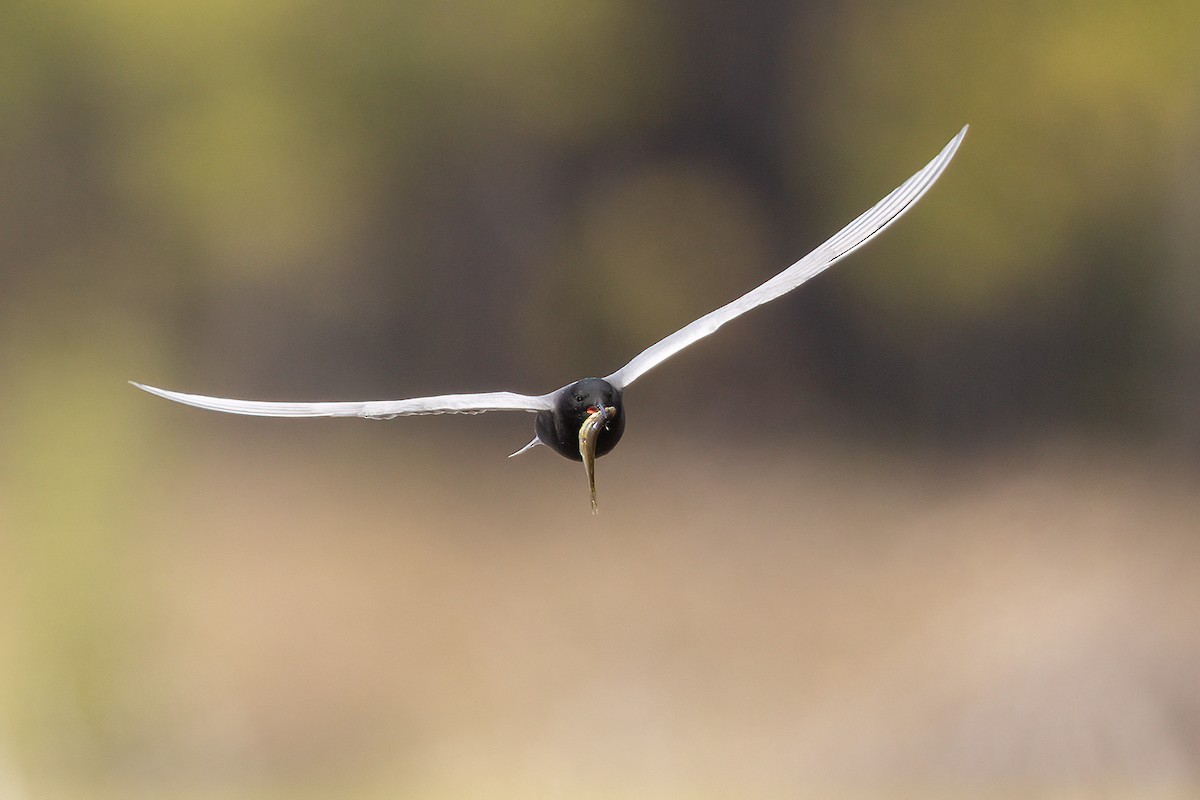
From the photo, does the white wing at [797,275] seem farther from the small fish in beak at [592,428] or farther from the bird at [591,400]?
the small fish in beak at [592,428]

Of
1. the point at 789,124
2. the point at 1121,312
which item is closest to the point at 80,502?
the point at 789,124

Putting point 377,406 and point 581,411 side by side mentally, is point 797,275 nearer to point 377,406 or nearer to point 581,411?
point 581,411

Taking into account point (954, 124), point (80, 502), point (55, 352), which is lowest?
point (80, 502)

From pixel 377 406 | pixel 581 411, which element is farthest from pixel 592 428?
pixel 377 406

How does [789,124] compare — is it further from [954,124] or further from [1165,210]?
[1165,210]

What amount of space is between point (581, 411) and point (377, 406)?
0.25 m

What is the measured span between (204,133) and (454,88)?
0.63 m

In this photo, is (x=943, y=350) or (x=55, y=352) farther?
(x=943, y=350)

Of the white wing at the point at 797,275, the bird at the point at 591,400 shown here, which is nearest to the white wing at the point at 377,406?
the bird at the point at 591,400

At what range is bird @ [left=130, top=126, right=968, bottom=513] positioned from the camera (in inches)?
49.3

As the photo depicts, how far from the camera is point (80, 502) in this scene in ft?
9.06

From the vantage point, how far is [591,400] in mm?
1243

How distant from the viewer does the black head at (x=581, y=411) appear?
1.24 m

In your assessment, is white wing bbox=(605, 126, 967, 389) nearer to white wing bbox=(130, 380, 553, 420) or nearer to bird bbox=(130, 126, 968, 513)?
bird bbox=(130, 126, 968, 513)
